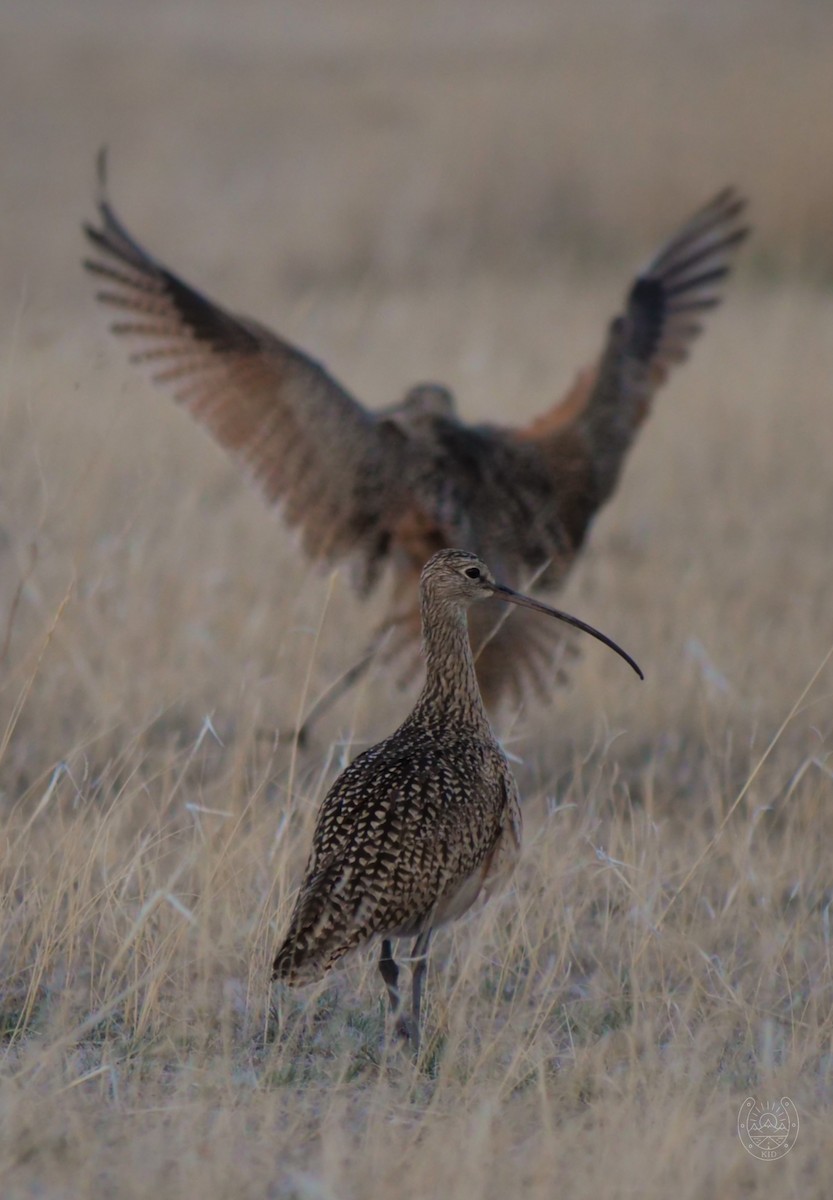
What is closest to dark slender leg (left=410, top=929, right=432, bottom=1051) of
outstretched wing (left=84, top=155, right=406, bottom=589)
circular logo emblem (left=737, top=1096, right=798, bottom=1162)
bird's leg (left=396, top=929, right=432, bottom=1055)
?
bird's leg (left=396, top=929, right=432, bottom=1055)

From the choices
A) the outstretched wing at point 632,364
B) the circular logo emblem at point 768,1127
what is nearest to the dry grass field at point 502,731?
the circular logo emblem at point 768,1127

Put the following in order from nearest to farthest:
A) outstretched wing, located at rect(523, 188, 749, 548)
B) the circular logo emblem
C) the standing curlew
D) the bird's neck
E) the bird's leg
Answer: the circular logo emblem < the standing curlew < the bird's leg < the bird's neck < outstretched wing, located at rect(523, 188, 749, 548)

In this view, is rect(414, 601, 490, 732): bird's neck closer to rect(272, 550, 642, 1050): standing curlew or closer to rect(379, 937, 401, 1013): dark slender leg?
rect(272, 550, 642, 1050): standing curlew

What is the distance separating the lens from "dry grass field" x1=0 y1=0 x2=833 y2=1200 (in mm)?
3035

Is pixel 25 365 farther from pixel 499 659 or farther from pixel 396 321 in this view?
pixel 499 659

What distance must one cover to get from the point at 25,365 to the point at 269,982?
6.98 metres

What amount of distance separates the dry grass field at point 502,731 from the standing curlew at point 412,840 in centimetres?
22

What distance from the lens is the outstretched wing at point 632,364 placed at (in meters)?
6.07

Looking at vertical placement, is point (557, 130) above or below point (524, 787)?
above

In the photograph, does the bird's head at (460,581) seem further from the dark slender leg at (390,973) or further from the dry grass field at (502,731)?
the dark slender leg at (390,973)

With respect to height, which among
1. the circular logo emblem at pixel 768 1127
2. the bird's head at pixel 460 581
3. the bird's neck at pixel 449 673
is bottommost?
the circular logo emblem at pixel 768 1127

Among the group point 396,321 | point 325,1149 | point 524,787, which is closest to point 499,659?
point 524,787

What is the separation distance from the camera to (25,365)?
9820 mm

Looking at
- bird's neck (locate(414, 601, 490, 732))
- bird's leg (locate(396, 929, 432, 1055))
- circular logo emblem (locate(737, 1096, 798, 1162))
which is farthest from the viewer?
bird's neck (locate(414, 601, 490, 732))
